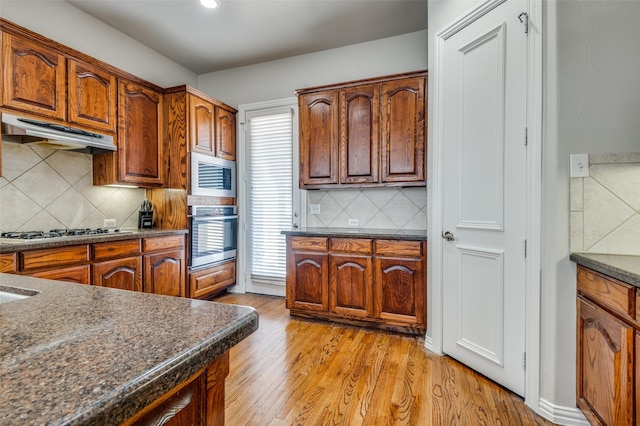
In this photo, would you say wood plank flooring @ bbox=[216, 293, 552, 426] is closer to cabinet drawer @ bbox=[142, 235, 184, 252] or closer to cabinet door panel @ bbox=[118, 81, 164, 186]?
cabinet drawer @ bbox=[142, 235, 184, 252]

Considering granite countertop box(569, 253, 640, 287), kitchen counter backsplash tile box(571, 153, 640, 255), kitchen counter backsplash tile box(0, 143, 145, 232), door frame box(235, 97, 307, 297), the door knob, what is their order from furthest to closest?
door frame box(235, 97, 307, 297), kitchen counter backsplash tile box(0, 143, 145, 232), the door knob, kitchen counter backsplash tile box(571, 153, 640, 255), granite countertop box(569, 253, 640, 287)

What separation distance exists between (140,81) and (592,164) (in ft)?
12.0

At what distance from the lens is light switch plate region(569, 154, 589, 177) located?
1.61 metres

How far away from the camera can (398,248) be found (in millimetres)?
2725

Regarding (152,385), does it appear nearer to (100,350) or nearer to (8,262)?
(100,350)

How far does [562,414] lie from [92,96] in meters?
3.92

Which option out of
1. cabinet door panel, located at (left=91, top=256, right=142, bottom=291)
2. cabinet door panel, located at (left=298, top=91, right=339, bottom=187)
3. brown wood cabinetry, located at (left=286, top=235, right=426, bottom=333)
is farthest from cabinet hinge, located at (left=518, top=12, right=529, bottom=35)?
cabinet door panel, located at (left=91, top=256, right=142, bottom=291)

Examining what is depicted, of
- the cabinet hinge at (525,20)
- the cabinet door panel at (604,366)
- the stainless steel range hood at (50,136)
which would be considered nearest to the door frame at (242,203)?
the stainless steel range hood at (50,136)

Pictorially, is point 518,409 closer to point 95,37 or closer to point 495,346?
point 495,346

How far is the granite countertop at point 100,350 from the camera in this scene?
1.25 ft

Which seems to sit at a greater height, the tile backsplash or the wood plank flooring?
the tile backsplash

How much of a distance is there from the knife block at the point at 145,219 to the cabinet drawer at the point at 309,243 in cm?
159

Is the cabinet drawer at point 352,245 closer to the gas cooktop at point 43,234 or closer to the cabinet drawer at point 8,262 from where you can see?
the gas cooktop at point 43,234

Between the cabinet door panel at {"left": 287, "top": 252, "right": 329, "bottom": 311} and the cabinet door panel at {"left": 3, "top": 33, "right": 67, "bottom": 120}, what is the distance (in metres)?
2.28
